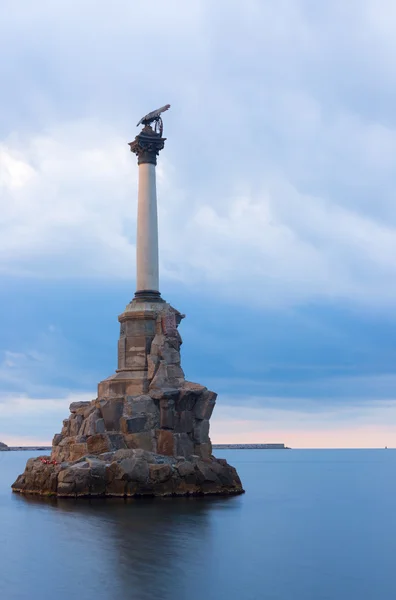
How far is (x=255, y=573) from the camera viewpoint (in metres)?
23.7

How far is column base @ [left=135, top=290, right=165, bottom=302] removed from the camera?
135ft

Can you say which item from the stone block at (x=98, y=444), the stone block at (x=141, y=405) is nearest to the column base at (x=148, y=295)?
the stone block at (x=141, y=405)

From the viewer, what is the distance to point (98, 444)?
38.4 m

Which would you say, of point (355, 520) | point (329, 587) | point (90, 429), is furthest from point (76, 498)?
point (329, 587)

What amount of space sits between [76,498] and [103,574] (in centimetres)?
1435

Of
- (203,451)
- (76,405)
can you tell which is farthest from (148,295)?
(203,451)

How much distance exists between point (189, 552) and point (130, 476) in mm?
10785

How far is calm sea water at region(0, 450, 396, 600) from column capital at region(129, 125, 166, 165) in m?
15.9

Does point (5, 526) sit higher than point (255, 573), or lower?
higher

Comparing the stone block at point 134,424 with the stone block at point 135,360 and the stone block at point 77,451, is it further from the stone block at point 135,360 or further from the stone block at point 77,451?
the stone block at point 135,360

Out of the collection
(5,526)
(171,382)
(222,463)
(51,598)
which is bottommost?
(51,598)

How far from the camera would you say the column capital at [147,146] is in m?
42.0

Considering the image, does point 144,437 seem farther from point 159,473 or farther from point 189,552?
point 189,552

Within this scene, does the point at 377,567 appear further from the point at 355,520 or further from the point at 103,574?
the point at 355,520
